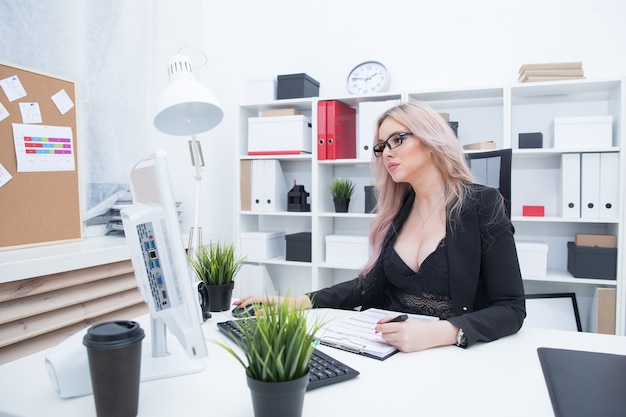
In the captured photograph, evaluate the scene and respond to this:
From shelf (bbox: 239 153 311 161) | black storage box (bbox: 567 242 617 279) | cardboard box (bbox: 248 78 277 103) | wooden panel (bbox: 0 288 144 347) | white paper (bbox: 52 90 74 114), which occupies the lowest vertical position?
wooden panel (bbox: 0 288 144 347)

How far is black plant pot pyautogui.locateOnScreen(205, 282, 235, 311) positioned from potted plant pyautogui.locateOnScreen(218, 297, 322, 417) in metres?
0.71

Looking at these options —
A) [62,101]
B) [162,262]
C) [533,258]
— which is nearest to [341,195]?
[533,258]

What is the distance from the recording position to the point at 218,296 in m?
1.42

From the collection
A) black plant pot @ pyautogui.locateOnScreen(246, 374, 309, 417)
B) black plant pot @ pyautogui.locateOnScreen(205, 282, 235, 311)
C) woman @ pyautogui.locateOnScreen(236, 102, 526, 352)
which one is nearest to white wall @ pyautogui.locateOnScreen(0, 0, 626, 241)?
woman @ pyautogui.locateOnScreen(236, 102, 526, 352)

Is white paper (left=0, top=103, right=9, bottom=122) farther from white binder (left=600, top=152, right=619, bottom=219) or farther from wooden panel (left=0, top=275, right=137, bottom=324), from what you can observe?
white binder (left=600, top=152, right=619, bottom=219)

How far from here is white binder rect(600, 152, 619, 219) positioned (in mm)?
2428

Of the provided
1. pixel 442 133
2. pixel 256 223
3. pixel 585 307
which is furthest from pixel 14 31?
pixel 585 307

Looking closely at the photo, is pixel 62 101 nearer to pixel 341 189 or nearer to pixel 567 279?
pixel 341 189

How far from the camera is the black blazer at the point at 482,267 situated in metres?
1.33

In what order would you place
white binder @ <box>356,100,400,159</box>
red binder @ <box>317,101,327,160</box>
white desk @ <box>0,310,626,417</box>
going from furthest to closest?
red binder @ <box>317,101,327,160</box> → white binder @ <box>356,100,400,159</box> → white desk @ <box>0,310,626,417</box>

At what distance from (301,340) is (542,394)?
0.50m

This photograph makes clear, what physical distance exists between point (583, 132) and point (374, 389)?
7.40ft

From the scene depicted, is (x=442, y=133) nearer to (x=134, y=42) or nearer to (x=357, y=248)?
(x=357, y=248)

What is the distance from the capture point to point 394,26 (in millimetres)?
3105
